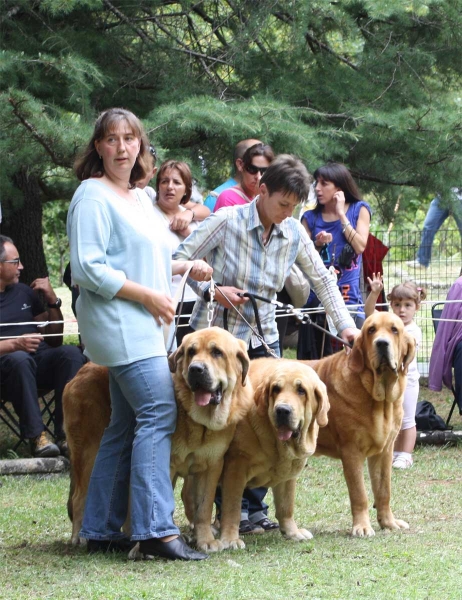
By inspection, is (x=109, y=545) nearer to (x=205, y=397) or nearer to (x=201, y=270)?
(x=205, y=397)

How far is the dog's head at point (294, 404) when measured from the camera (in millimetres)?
4855

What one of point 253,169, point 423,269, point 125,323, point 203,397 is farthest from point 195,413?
point 423,269

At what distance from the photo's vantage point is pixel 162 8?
936cm

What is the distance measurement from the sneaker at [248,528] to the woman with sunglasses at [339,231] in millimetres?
2528

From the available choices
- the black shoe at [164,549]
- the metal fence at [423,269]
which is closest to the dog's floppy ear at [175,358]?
the black shoe at [164,549]

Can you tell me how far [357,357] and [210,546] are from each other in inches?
55.8

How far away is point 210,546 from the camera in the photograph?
4945 millimetres

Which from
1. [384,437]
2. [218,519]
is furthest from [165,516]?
[384,437]

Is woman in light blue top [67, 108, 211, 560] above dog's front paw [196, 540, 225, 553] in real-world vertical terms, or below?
above

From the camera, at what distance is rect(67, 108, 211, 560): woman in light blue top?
14.7 ft

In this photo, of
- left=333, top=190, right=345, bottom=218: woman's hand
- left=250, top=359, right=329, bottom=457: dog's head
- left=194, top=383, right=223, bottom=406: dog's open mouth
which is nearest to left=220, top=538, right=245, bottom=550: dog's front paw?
left=250, top=359, right=329, bottom=457: dog's head

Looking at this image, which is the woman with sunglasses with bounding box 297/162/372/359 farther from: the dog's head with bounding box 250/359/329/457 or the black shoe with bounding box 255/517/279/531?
the dog's head with bounding box 250/359/329/457

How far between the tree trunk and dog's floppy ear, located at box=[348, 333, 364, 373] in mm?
5902

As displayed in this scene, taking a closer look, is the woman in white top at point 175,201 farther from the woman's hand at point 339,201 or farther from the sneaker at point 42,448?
the sneaker at point 42,448
